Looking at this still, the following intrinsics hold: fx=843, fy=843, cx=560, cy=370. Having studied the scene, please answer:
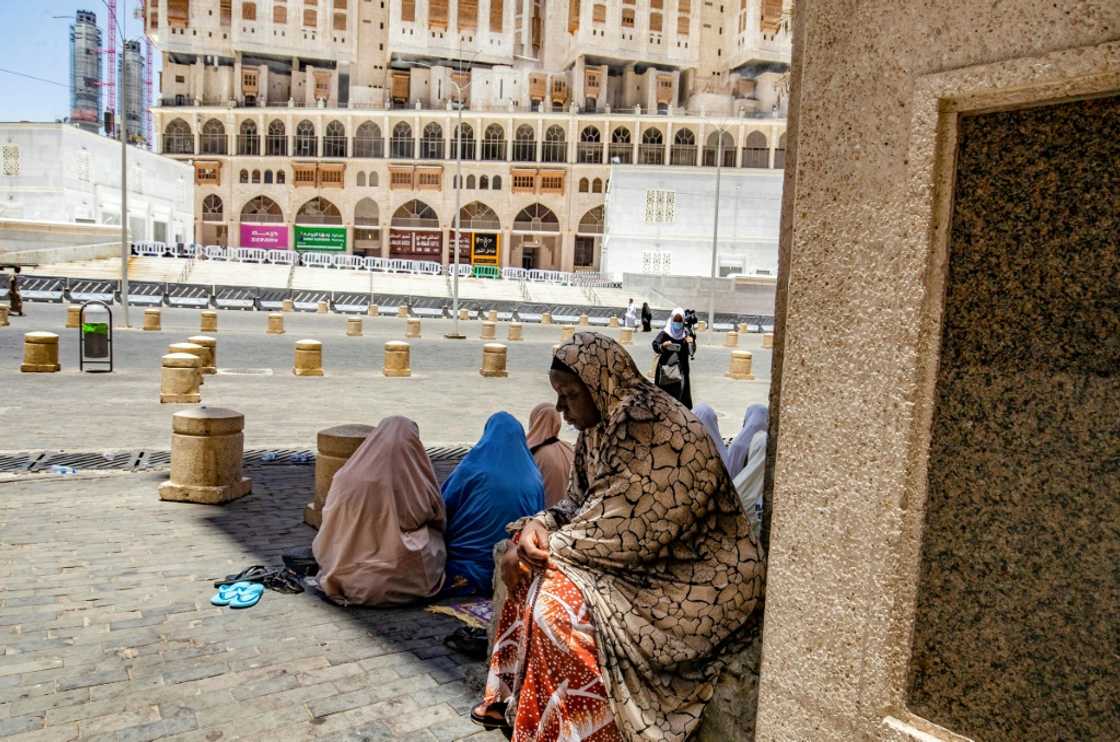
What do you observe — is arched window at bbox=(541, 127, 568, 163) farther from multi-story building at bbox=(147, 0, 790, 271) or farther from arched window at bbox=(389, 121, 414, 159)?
arched window at bbox=(389, 121, 414, 159)

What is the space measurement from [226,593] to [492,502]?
1.28 meters

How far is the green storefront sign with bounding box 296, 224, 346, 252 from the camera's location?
164 ft

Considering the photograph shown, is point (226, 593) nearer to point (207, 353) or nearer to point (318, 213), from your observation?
point (207, 353)

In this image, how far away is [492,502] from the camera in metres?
4.16

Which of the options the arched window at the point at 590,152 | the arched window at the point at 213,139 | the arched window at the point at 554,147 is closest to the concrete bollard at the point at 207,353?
the arched window at the point at 554,147

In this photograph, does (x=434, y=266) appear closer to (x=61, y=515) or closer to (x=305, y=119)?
(x=305, y=119)

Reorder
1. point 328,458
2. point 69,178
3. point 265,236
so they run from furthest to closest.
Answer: point 265,236 < point 69,178 < point 328,458

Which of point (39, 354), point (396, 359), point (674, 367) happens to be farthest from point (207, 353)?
point (674, 367)

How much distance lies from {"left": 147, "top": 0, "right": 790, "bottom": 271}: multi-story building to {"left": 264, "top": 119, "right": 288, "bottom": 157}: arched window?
123 millimetres

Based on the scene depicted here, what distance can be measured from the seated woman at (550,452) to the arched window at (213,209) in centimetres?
5236

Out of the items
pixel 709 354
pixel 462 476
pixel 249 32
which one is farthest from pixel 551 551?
pixel 249 32

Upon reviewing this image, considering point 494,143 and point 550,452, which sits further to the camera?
point 494,143

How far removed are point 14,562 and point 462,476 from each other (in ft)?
7.49

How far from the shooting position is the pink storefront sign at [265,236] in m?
49.6
